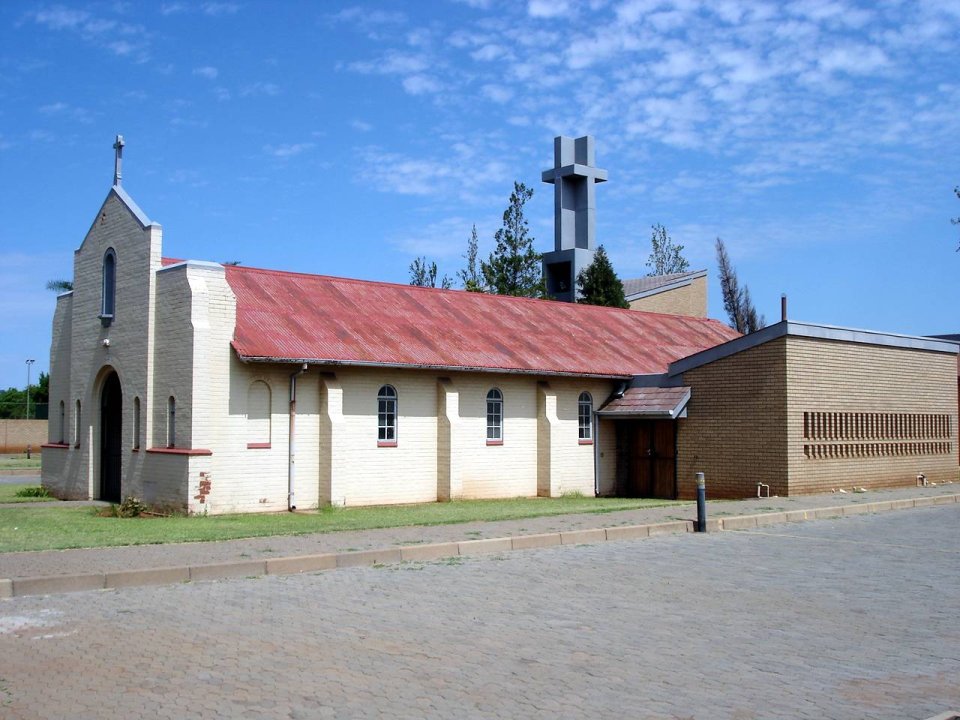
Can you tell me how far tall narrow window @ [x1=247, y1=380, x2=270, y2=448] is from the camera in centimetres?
1956

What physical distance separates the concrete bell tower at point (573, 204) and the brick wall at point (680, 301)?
335cm

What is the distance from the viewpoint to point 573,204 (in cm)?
4556

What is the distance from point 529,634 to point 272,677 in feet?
8.33

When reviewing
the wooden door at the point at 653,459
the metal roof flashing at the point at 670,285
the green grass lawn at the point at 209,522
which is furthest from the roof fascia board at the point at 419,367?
the metal roof flashing at the point at 670,285

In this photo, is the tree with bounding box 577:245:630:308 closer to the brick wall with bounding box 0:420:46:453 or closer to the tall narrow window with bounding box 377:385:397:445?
the tall narrow window with bounding box 377:385:397:445

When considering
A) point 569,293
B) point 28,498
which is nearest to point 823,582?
point 28,498

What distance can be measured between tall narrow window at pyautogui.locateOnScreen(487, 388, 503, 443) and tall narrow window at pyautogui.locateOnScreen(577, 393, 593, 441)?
2.86 meters

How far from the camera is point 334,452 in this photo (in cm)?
2041

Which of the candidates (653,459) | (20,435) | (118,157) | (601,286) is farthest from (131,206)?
(20,435)

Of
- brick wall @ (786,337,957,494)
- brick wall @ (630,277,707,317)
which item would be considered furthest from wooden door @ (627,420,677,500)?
brick wall @ (630,277,707,317)

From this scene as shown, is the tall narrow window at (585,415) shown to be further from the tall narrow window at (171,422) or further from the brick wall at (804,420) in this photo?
the tall narrow window at (171,422)

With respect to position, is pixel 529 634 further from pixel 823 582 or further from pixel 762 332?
pixel 762 332

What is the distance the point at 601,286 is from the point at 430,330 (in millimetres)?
19267

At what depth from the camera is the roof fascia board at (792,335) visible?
22.7m
